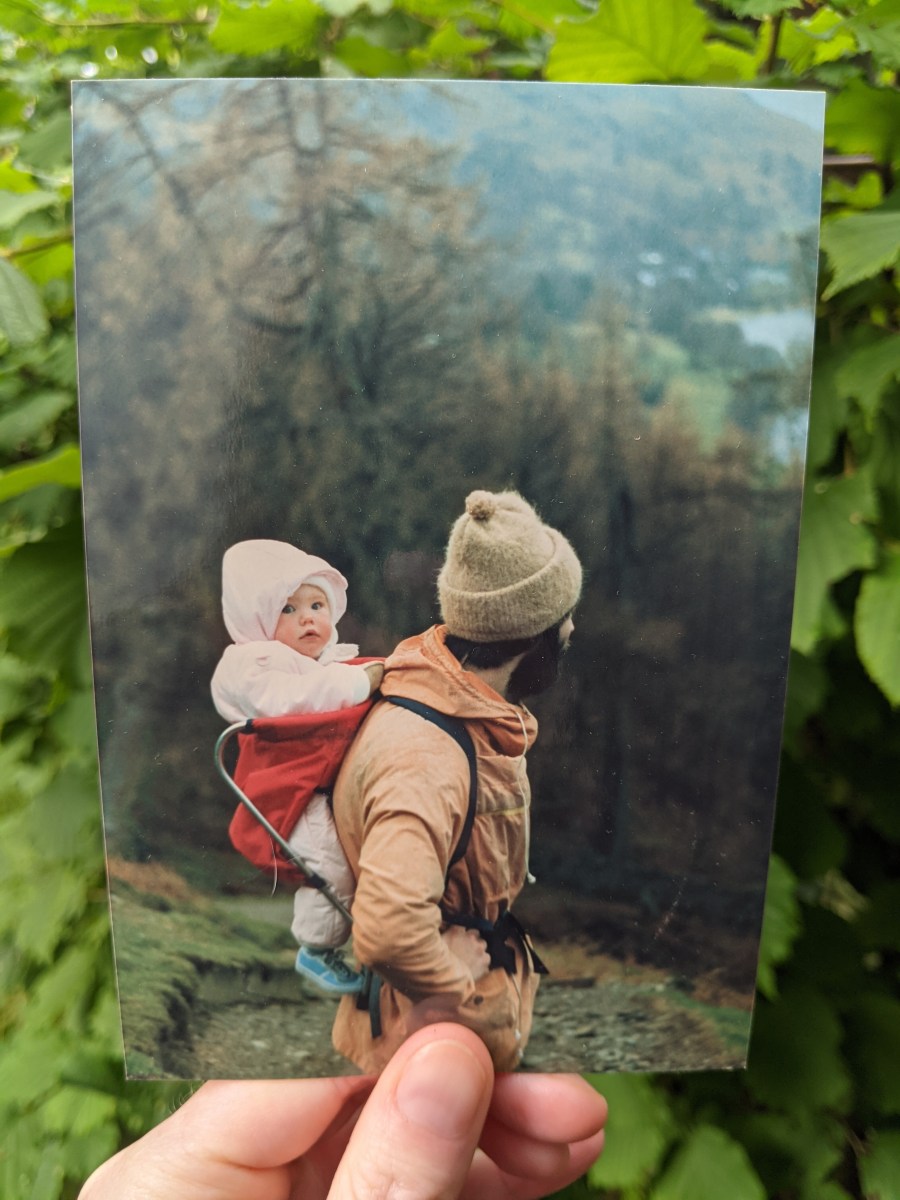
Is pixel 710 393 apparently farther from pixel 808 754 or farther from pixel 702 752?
pixel 808 754

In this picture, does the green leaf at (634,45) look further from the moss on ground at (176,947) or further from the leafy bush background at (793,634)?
the moss on ground at (176,947)

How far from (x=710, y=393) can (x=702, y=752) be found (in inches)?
7.4

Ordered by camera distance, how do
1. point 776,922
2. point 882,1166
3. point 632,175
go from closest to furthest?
point 632,175 → point 776,922 → point 882,1166

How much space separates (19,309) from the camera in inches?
18.2

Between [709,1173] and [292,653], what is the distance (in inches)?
19.7

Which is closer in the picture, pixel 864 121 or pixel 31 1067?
pixel 864 121

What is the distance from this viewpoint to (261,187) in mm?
411

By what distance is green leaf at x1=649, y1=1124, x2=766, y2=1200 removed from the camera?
1.90 ft

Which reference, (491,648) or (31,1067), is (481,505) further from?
(31,1067)

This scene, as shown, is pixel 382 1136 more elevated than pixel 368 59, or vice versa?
pixel 368 59

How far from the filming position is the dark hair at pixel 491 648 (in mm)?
428

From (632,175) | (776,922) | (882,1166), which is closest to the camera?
(632,175)

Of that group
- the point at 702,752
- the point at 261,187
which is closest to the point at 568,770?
the point at 702,752

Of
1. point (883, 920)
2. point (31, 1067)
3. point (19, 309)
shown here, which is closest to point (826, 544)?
point (883, 920)
